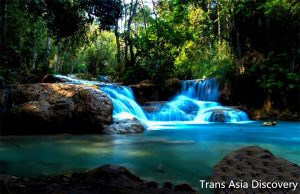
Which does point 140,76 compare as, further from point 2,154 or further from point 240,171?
point 240,171

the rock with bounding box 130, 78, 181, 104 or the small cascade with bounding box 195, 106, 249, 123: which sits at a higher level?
the rock with bounding box 130, 78, 181, 104

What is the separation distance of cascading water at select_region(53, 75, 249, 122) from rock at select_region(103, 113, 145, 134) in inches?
40.5

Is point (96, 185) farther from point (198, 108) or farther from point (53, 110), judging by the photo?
point (198, 108)

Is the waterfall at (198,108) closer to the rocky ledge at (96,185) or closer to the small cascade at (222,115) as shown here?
the small cascade at (222,115)

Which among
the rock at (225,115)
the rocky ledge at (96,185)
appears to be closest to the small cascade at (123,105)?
the rock at (225,115)

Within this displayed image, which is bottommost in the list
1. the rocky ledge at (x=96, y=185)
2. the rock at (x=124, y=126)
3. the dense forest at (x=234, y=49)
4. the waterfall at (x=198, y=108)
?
the rocky ledge at (x=96, y=185)

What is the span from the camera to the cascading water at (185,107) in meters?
13.5

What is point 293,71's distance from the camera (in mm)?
16172

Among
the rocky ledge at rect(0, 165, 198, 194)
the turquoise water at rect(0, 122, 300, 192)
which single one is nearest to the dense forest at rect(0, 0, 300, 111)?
the turquoise water at rect(0, 122, 300, 192)

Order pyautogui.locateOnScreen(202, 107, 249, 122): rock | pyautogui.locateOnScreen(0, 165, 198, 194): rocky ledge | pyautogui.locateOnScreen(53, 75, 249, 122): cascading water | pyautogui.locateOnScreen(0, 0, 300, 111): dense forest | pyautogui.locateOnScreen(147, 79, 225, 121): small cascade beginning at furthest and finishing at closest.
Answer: pyautogui.locateOnScreen(0, 0, 300, 111): dense forest → pyautogui.locateOnScreen(202, 107, 249, 122): rock → pyautogui.locateOnScreen(147, 79, 225, 121): small cascade → pyautogui.locateOnScreen(53, 75, 249, 122): cascading water → pyautogui.locateOnScreen(0, 165, 198, 194): rocky ledge

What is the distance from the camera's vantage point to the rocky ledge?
321cm

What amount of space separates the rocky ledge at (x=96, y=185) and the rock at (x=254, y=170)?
0.43 meters

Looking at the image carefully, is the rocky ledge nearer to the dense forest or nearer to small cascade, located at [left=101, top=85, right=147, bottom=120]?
small cascade, located at [left=101, top=85, right=147, bottom=120]

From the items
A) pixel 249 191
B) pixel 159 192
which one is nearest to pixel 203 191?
pixel 159 192
